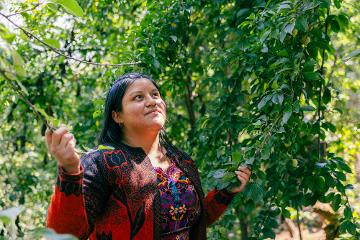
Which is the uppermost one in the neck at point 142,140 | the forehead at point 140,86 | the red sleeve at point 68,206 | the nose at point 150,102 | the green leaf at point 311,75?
the green leaf at point 311,75

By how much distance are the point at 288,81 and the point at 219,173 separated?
0.45 meters

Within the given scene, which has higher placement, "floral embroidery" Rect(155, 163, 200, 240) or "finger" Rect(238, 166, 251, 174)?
"finger" Rect(238, 166, 251, 174)

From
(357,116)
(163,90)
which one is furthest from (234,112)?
(357,116)

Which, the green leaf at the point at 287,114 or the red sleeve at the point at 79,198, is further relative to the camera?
the green leaf at the point at 287,114

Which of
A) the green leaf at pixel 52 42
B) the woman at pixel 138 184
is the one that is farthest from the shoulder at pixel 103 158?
the green leaf at pixel 52 42

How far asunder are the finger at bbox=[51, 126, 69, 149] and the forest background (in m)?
0.06

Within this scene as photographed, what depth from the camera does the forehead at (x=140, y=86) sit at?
193 centimetres

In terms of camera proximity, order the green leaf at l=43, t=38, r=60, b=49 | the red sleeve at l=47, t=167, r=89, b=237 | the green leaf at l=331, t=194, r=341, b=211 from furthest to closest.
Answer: the green leaf at l=331, t=194, r=341, b=211 < the red sleeve at l=47, t=167, r=89, b=237 < the green leaf at l=43, t=38, r=60, b=49

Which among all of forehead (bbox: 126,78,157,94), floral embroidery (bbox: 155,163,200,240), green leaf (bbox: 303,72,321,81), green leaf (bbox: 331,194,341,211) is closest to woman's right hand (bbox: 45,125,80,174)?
floral embroidery (bbox: 155,163,200,240)

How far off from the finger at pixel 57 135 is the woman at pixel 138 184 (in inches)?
13.2

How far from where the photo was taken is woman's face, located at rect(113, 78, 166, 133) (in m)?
1.86

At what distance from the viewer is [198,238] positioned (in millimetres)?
1929

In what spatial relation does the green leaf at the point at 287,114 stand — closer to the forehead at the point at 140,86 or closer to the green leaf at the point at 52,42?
the forehead at the point at 140,86

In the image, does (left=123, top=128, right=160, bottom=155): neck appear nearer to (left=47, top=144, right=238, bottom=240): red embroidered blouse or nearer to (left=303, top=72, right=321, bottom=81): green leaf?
(left=47, top=144, right=238, bottom=240): red embroidered blouse
